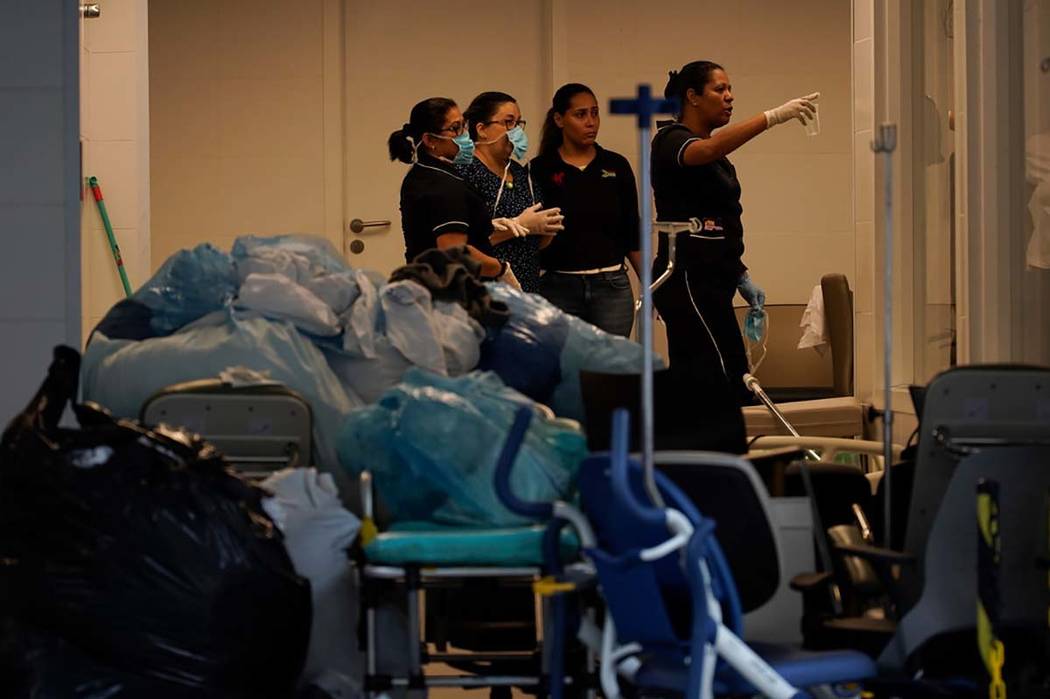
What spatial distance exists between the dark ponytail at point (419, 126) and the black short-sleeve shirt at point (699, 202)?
2.23 feet

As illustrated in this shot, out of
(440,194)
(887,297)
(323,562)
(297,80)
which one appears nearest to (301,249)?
(323,562)

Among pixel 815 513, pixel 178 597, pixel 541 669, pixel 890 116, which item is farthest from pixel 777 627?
pixel 890 116

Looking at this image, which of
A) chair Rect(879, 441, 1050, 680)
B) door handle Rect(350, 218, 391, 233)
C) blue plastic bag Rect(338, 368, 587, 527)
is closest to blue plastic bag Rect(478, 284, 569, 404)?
blue plastic bag Rect(338, 368, 587, 527)

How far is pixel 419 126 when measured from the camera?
4.94 metres

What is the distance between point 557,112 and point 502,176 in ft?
1.02

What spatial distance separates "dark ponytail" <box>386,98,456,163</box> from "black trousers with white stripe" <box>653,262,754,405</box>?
2.88ft

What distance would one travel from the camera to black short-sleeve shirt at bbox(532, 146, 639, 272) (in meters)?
5.09

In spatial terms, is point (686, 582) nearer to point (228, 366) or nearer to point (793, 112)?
point (228, 366)

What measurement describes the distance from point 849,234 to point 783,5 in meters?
1.22

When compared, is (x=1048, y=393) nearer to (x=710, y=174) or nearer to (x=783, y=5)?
(x=710, y=174)

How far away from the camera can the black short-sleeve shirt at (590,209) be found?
16.7ft

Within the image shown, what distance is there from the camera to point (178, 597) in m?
2.55

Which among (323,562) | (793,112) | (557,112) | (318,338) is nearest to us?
(323,562)

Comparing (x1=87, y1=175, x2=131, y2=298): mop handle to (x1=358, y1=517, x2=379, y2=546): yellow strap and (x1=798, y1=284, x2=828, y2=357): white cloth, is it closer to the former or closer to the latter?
(x1=798, y1=284, x2=828, y2=357): white cloth
